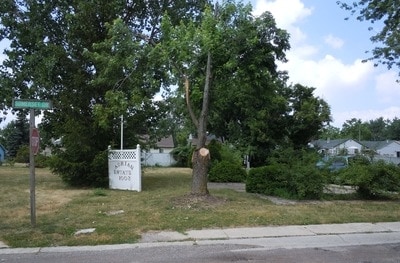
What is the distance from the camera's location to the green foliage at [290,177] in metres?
14.0

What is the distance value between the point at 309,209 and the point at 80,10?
44.2 ft

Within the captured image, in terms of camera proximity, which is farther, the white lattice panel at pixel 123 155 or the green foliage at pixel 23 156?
the green foliage at pixel 23 156

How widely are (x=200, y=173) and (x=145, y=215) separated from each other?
2.80m

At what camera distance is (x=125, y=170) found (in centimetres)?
1777

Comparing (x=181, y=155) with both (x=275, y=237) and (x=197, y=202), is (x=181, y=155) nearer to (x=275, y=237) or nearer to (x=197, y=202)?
(x=197, y=202)

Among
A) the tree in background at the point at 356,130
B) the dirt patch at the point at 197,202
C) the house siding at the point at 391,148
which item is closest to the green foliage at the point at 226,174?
the dirt patch at the point at 197,202

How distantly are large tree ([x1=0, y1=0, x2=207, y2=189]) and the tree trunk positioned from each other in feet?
8.36

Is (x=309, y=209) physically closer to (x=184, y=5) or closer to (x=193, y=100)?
(x=193, y=100)

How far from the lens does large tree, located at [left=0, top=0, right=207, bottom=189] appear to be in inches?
555

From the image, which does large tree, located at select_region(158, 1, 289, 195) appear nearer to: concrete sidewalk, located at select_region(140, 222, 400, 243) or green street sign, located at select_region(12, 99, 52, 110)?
concrete sidewalk, located at select_region(140, 222, 400, 243)

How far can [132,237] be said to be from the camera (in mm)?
8719

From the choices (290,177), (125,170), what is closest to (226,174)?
(125,170)

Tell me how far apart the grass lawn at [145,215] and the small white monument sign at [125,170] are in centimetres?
248

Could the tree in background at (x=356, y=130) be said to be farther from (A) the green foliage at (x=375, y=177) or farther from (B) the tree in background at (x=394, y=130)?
(A) the green foliage at (x=375, y=177)
